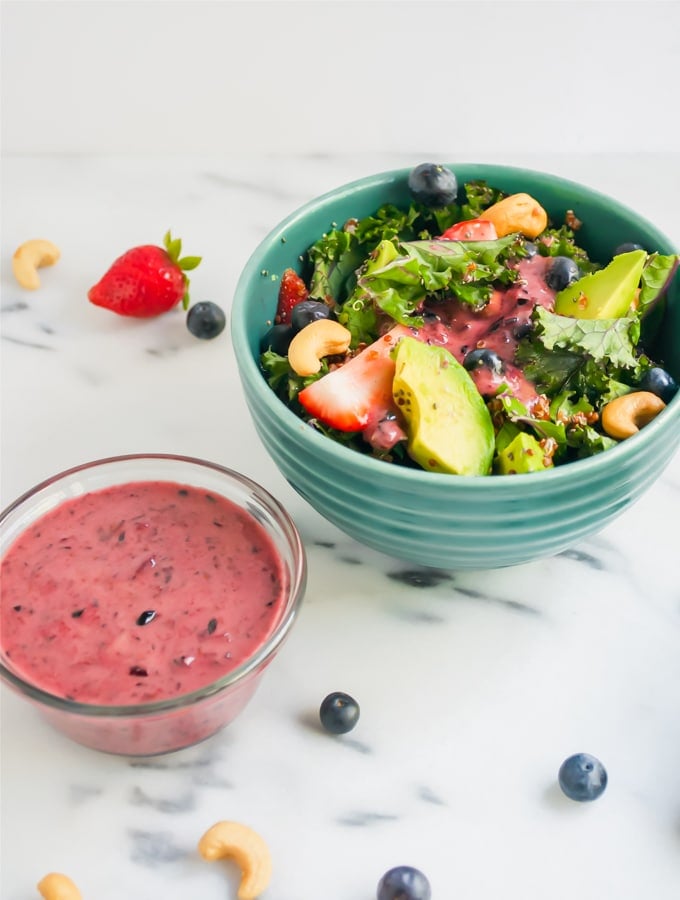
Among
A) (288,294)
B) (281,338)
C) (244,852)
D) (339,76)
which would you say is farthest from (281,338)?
(339,76)

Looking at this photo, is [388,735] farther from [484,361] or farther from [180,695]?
[484,361]

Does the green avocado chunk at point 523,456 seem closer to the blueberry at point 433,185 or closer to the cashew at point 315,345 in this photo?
the cashew at point 315,345

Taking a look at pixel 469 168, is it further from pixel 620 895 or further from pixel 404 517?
pixel 620 895

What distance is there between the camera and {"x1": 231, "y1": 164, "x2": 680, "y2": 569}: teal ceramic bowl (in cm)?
154

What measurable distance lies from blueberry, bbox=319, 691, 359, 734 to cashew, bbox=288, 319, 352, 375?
469mm

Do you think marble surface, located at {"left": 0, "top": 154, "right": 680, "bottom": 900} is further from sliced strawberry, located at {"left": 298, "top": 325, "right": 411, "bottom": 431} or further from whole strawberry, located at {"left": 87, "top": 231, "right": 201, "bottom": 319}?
sliced strawberry, located at {"left": 298, "top": 325, "right": 411, "bottom": 431}

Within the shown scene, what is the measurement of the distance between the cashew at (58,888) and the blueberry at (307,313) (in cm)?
85

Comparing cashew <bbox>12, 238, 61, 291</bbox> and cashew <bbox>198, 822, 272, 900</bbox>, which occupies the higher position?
cashew <bbox>12, 238, 61, 291</bbox>

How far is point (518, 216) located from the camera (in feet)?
6.20

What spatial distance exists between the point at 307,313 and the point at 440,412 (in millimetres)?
325

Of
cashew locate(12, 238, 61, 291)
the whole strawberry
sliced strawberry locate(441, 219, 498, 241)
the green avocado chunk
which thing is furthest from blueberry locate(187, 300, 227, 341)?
the green avocado chunk

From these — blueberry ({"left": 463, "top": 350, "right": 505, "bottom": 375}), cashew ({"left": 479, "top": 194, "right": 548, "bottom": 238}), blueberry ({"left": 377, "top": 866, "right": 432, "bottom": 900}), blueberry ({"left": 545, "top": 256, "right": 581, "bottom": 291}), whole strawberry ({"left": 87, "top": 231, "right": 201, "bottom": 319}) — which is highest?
cashew ({"left": 479, "top": 194, "right": 548, "bottom": 238})

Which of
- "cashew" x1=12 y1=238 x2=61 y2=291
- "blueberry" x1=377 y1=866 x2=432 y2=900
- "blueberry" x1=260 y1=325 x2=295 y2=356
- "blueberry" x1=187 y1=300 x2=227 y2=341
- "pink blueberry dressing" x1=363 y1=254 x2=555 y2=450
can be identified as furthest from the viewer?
"cashew" x1=12 y1=238 x2=61 y2=291

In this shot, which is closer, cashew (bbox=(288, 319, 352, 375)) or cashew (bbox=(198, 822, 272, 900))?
cashew (bbox=(198, 822, 272, 900))
